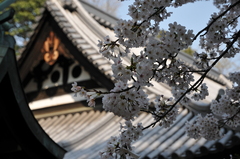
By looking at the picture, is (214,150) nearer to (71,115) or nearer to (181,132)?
(181,132)

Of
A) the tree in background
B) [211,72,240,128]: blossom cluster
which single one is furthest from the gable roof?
the tree in background

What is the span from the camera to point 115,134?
6.29 m

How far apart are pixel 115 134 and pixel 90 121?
4.36 ft

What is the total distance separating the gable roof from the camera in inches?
192

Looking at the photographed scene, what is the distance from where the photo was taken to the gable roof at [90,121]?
16.0 feet

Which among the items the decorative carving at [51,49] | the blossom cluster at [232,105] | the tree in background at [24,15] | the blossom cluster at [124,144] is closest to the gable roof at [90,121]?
the decorative carving at [51,49]

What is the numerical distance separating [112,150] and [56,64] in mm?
6351

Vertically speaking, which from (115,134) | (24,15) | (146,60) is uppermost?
(24,15)

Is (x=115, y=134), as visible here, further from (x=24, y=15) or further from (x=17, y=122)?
(x=24, y=15)

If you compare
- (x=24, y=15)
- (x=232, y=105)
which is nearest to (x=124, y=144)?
(x=232, y=105)

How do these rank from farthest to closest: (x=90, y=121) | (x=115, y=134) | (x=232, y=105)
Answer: (x=90, y=121) < (x=115, y=134) < (x=232, y=105)

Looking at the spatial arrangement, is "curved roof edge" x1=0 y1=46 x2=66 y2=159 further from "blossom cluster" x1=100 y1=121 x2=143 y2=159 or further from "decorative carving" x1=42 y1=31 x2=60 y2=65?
"decorative carving" x1=42 y1=31 x2=60 y2=65

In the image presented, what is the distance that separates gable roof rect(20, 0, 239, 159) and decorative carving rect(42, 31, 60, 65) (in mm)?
244

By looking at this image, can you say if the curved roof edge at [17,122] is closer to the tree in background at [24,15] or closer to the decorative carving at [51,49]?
the decorative carving at [51,49]
